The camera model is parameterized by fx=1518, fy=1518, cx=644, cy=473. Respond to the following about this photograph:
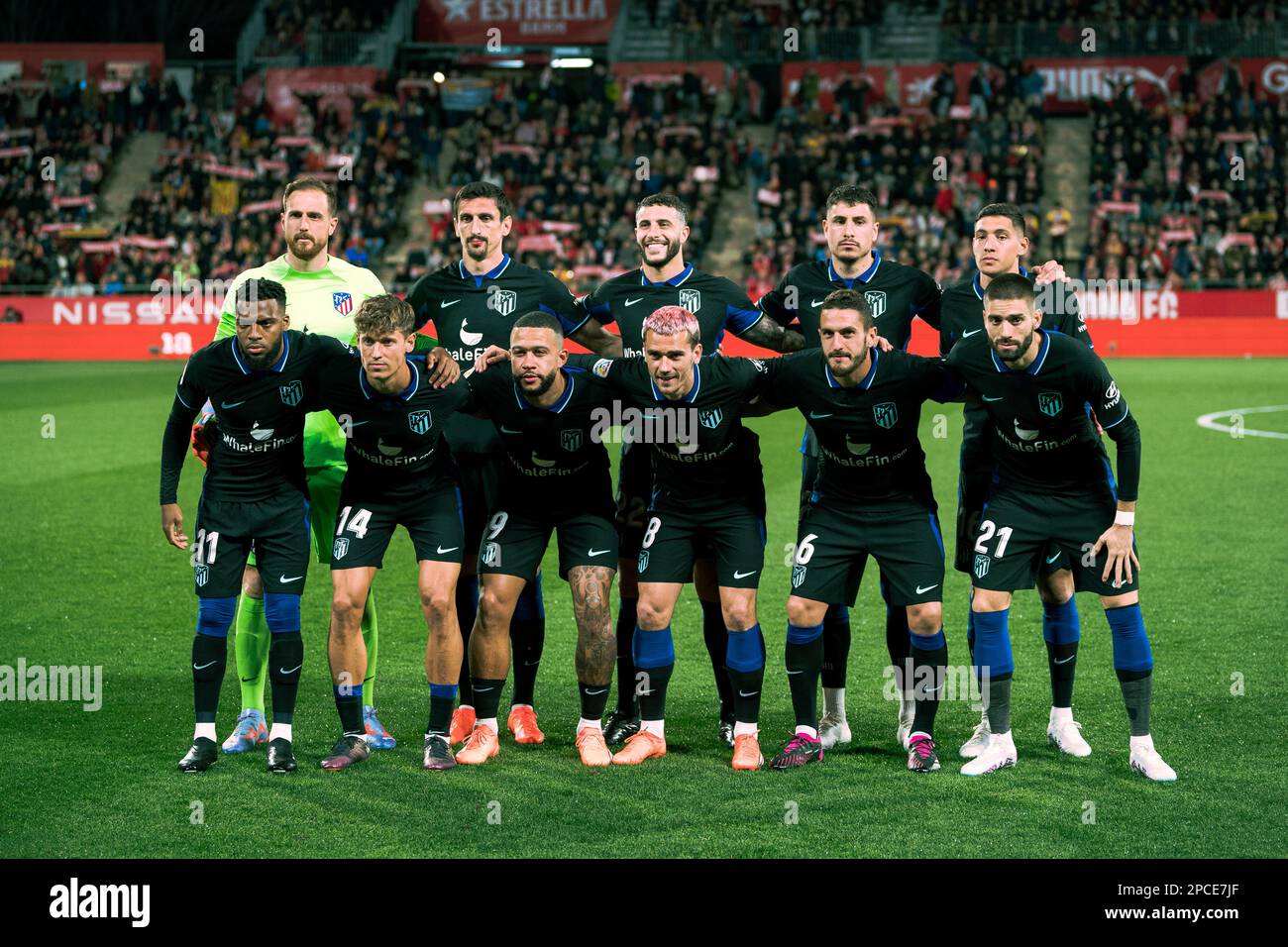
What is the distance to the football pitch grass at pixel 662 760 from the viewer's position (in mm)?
5438

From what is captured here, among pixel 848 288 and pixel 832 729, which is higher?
pixel 848 288

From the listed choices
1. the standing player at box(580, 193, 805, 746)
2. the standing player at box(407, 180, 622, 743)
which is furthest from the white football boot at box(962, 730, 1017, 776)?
the standing player at box(407, 180, 622, 743)

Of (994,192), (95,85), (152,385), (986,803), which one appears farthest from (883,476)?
(95,85)

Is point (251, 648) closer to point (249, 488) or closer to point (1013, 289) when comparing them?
point (249, 488)

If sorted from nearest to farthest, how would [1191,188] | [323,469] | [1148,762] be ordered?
[1148,762] < [323,469] < [1191,188]

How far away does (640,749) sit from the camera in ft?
21.3

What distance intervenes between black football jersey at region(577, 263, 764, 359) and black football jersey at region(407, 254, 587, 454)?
168 mm

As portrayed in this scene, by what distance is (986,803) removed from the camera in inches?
230

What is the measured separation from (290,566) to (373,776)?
3.19 feet

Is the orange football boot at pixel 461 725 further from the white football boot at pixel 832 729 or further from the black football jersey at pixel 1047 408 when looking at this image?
the black football jersey at pixel 1047 408

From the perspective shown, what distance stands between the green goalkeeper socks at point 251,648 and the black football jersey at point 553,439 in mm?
1281

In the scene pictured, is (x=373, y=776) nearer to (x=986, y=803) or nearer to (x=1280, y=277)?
(x=986, y=803)

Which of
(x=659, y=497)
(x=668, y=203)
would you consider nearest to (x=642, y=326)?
(x=668, y=203)

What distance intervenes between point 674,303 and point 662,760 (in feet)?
6.83
